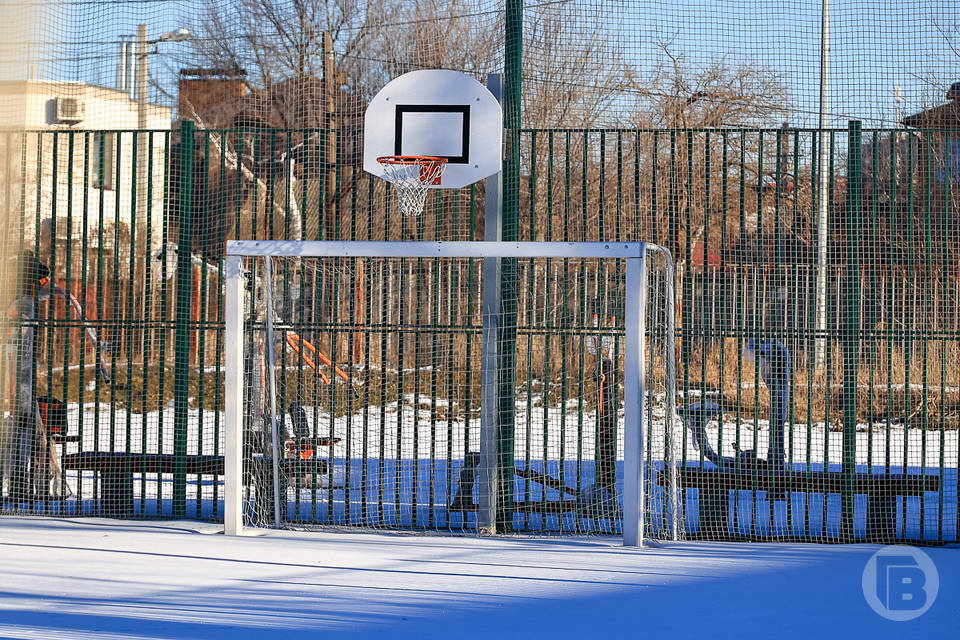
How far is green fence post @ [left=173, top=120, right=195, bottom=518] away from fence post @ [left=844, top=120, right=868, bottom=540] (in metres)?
4.50

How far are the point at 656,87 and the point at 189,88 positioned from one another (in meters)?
14.5

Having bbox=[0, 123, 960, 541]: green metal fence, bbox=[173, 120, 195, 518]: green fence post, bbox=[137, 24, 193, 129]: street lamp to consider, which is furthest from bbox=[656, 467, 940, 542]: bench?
bbox=[137, 24, 193, 129]: street lamp

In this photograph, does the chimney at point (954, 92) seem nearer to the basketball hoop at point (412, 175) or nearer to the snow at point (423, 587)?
the snow at point (423, 587)

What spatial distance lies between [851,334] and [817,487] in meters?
1.04

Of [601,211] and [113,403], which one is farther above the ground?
[601,211]

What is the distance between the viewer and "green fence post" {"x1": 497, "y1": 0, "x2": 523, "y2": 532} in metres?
7.14

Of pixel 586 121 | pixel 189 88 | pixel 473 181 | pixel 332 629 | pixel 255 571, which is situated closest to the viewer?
pixel 332 629

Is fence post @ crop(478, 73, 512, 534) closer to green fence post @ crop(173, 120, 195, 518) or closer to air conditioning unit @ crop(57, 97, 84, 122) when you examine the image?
green fence post @ crop(173, 120, 195, 518)

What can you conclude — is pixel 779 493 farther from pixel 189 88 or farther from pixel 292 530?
pixel 189 88

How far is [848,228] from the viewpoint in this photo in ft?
23.6

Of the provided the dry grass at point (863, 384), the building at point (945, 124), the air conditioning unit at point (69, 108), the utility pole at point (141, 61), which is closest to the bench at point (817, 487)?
the building at point (945, 124)

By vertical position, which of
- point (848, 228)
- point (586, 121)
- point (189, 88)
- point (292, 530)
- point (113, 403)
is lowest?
point (292, 530)

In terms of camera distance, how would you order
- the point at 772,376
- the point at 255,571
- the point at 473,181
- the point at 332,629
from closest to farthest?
the point at 332,629
the point at 255,571
the point at 473,181
the point at 772,376

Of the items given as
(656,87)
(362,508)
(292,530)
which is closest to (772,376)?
(656,87)
